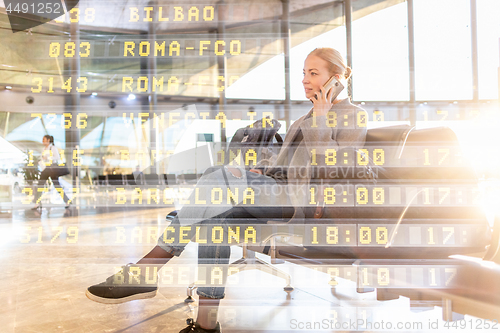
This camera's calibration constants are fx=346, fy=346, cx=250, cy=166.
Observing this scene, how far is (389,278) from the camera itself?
1412mm

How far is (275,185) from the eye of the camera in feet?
5.36

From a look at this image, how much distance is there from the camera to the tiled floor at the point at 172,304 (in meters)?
1.69

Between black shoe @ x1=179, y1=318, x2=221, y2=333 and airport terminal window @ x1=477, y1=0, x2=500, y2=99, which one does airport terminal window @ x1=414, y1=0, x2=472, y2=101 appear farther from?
black shoe @ x1=179, y1=318, x2=221, y2=333

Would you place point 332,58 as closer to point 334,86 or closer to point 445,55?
point 334,86

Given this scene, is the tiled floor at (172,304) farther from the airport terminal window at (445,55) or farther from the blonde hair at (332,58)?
the airport terminal window at (445,55)

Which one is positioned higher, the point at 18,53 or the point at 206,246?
the point at 18,53

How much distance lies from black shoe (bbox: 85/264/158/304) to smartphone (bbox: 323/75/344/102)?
114 cm

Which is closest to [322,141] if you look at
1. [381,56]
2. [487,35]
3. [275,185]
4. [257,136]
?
[275,185]

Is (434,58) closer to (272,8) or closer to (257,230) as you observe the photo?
(257,230)

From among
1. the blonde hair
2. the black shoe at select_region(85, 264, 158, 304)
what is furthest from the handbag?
the black shoe at select_region(85, 264, 158, 304)

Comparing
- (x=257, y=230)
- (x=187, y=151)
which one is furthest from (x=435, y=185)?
(x=187, y=151)

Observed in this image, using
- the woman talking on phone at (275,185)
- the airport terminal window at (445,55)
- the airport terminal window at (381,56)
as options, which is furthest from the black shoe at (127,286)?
the airport terminal window at (381,56)

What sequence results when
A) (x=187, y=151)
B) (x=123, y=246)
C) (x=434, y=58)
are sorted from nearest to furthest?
(x=434, y=58), (x=123, y=246), (x=187, y=151)

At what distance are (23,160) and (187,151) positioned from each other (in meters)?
3.47
